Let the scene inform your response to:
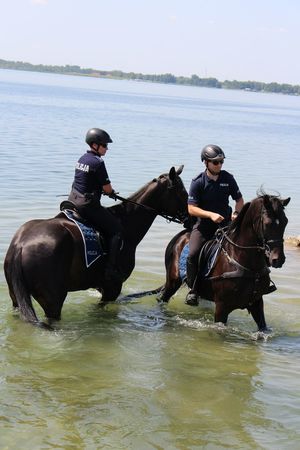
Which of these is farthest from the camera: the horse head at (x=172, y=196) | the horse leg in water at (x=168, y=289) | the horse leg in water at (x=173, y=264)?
the horse leg in water at (x=168, y=289)

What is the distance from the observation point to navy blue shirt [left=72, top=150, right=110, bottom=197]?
9.24 m

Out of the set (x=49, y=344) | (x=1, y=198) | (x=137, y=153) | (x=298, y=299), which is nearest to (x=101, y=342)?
(x=49, y=344)

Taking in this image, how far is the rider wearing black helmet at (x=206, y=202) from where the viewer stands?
9.33 metres

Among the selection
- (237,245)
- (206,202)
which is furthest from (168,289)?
(237,245)

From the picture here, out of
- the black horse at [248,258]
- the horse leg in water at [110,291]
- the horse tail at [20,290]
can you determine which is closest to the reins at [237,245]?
the black horse at [248,258]

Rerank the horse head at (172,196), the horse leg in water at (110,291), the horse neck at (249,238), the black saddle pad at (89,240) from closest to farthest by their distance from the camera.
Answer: the horse neck at (249,238), the black saddle pad at (89,240), the horse leg in water at (110,291), the horse head at (172,196)

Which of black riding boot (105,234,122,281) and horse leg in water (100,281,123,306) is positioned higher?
black riding boot (105,234,122,281)

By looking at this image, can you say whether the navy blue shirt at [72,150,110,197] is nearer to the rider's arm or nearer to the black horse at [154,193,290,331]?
the rider's arm

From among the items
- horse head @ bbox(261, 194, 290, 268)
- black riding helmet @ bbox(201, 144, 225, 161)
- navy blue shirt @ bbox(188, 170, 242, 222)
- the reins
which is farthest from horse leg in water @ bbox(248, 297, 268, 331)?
black riding helmet @ bbox(201, 144, 225, 161)

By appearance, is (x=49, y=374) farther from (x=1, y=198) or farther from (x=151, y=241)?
(x=1, y=198)

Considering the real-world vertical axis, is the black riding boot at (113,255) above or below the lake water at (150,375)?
above

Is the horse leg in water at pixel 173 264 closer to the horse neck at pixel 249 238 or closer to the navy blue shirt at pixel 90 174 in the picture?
the horse neck at pixel 249 238

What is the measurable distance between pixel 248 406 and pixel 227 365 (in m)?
1.28

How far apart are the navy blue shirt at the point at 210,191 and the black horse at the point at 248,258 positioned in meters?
0.42
